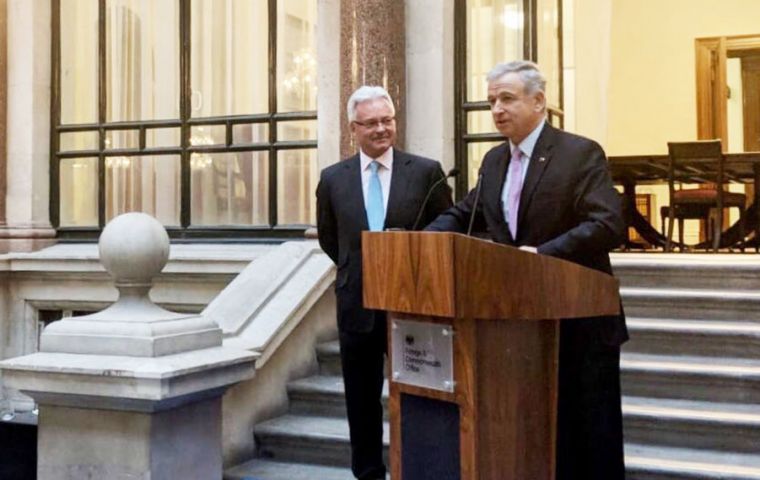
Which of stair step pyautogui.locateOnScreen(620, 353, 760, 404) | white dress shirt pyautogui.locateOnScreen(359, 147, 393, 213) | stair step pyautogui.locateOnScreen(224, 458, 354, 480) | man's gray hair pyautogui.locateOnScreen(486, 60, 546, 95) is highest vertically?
man's gray hair pyautogui.locateOnScreen(486, 60, 546, 95)

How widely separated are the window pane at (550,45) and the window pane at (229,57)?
2.23 meters

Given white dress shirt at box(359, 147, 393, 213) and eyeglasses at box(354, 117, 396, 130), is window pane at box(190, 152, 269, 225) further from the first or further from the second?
eyeglasses at box(354, 117, 396, 130)

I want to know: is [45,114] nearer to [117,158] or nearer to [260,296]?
[117,158]

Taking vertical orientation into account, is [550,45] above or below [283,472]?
above

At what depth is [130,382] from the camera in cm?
411

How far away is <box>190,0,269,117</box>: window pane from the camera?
25.8 ft

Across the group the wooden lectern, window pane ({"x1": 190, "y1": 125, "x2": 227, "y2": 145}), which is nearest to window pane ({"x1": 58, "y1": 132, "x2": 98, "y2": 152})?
window pane ({"x1": 190, "y1": 125, "x2": 227, "y2": 145})

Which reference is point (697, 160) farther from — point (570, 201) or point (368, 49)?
point (570, 201)

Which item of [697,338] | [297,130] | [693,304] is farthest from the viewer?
[297,130]

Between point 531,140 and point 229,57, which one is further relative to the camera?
point 229,57

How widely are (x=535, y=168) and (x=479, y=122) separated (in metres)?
4.07

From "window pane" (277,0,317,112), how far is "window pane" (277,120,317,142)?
0.43 feet

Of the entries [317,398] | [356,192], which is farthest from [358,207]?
[317,398]

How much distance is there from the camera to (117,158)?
27.5ft
